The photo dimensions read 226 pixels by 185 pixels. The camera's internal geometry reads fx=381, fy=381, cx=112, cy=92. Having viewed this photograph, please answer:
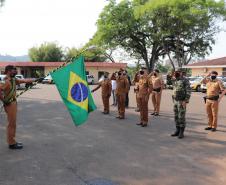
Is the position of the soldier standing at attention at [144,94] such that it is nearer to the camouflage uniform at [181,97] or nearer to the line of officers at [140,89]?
the line of officers at [140,89]

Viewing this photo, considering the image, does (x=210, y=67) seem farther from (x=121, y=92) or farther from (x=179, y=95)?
(x=179, y=95)

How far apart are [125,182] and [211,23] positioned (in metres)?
48.0

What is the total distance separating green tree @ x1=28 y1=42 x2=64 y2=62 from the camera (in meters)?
77.9

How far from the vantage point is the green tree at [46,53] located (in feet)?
255

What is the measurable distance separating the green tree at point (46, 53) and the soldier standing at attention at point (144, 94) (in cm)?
6752

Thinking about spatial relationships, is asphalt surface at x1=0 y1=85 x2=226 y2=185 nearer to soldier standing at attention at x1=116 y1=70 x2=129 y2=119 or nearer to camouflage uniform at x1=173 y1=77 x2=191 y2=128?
camouflage uniform at x1=173 y1=77 x2=191 y2=128

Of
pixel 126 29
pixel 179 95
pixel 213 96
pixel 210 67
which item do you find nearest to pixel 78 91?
pixel 179 95

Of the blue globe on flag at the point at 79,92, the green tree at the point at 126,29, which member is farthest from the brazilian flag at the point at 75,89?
the green tree at the point at 126,29

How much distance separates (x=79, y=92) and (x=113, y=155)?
150cm

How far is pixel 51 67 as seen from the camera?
62.1 meters

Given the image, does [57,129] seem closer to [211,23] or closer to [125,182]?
[125,182]

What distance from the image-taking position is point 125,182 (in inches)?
239

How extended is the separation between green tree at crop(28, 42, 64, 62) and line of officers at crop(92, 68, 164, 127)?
6401cm

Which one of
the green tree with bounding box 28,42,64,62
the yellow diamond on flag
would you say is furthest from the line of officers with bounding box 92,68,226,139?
the green tree with bounding box 28,42,64,62
